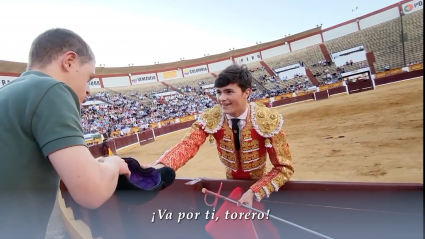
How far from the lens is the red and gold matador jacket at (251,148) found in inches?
56.6

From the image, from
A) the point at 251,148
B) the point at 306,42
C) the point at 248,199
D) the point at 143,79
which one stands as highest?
the point at 306,42

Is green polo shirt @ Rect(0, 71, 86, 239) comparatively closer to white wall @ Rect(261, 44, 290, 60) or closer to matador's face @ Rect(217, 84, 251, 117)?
matador's face @ Rect(217, 84, 251, 117)

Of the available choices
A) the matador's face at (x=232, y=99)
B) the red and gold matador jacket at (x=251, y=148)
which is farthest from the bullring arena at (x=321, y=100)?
the matador's face at (x=232, y=99)

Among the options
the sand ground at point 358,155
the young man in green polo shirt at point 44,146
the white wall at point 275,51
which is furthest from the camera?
the white wall at point 275,51

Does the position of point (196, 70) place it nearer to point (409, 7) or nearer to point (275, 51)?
point (275, 51)

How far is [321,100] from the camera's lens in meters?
16.5

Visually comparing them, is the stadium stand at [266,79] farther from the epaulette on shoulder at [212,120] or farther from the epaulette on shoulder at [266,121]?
the epaulette on shoulder at [266,121]

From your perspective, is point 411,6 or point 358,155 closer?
point 358,155

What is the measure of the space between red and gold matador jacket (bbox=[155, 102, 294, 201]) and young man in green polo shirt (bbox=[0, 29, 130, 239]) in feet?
2.60

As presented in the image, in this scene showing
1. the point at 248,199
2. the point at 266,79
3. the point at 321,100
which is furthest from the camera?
the point at 266,79

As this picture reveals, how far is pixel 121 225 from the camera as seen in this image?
221cm

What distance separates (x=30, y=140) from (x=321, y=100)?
1741cm

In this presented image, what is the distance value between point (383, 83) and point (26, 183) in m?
19.0

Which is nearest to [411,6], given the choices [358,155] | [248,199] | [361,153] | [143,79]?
[143,79]
